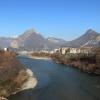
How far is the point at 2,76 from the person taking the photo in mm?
30781

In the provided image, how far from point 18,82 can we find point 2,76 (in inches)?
107

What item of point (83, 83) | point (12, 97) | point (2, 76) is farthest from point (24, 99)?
point (83, 83)

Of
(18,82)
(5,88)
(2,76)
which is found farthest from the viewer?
(18,82)

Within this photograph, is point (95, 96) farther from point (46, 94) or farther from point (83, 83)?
point (83, 83)

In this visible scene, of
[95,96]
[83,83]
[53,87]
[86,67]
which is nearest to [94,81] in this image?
[83,83]

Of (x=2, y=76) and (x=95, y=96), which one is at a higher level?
(x=2, y=76)

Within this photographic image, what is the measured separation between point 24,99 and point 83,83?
12.5 metres

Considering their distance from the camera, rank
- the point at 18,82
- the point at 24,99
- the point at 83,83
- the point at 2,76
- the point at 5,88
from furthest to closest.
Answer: the point at 83,83 → the point at 18,82 → the point at 2,76 → the point at 5,88 → the point at 24,99

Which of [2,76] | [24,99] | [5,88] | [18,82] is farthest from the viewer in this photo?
[18,82]

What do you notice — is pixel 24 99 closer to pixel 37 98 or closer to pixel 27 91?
pixel 37 98

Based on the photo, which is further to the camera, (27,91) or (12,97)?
(27,91)

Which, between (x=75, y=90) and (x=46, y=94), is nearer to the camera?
(x=46, y=94)

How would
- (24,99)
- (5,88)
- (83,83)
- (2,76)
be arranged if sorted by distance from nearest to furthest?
(24,99)
(5,88)
(2,76)
(83,83)

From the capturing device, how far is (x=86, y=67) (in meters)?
54.5
